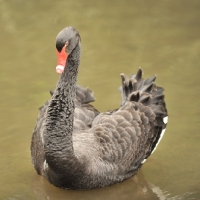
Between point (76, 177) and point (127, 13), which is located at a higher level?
point (127, 13)

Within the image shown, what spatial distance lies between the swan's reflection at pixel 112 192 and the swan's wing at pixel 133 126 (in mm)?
190

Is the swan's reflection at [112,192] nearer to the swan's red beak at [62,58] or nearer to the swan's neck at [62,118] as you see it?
the swan's neck at [62,118]

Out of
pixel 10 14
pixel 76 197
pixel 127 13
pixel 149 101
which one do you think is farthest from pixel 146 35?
pixel 76 197

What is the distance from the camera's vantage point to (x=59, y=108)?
17.6 ft

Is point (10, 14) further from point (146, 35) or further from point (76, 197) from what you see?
point (76, 197)

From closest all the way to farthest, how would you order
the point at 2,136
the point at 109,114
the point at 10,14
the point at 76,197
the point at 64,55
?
the point at 64,55 < the point at 76,197 < the point at 109,114 < the point at 2,136 < the point at 10,14

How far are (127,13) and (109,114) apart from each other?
3.75 metres

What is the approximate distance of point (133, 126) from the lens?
238 inches

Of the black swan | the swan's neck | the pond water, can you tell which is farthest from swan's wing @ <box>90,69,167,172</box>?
the swan's neck

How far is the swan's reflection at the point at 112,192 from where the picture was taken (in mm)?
5859

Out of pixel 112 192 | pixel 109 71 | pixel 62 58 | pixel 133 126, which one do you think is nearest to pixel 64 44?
pixel 62 58

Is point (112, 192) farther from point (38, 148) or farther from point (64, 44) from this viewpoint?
point (64, 44)

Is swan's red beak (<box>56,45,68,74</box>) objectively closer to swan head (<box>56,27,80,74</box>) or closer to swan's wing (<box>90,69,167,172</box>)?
swan head (<box>56,27,80,74</box>)

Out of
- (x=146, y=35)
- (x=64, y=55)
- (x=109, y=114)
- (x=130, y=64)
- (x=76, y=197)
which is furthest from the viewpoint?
(x=146, y=35)
